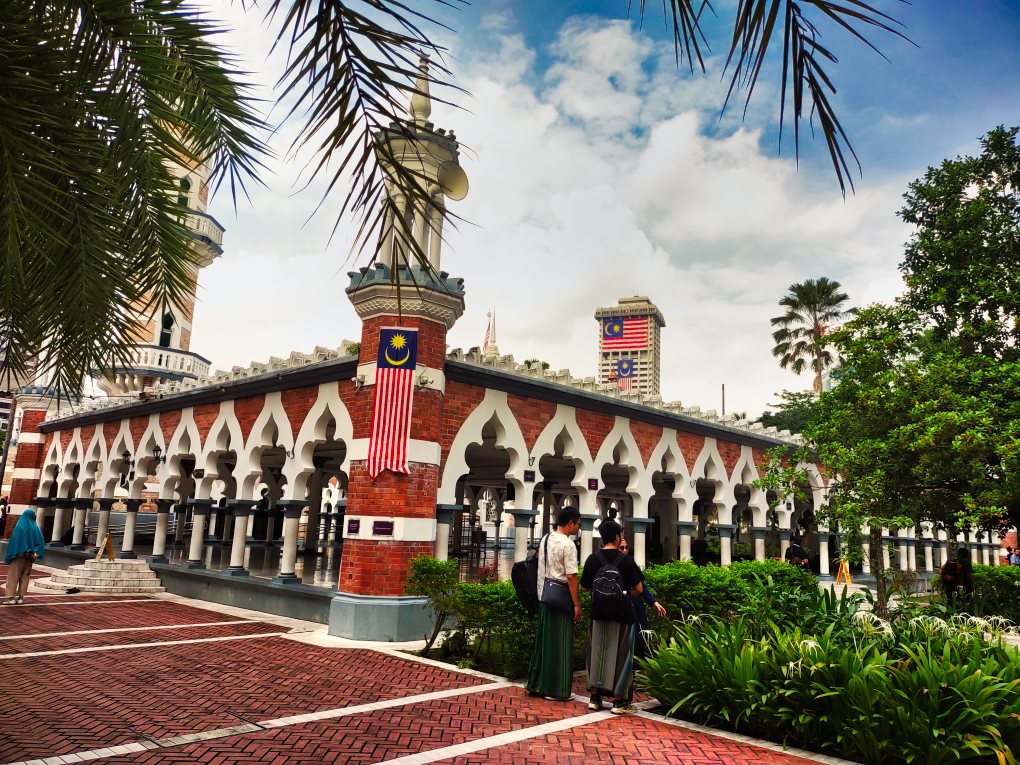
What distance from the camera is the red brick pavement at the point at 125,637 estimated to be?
8.82 m

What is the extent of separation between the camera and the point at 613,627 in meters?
6.51

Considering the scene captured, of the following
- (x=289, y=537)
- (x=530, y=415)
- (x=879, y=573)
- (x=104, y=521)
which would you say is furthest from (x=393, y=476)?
(x=104, y=521)

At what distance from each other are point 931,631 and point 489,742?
4.59 m

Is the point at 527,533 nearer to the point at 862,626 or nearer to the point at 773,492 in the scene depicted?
the point at 862,626

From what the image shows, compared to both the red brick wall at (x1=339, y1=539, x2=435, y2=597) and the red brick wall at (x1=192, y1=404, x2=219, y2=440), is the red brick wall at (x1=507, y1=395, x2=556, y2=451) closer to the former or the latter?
the red brick wall at (x1=339, y1=539, x2=435, y2=597)

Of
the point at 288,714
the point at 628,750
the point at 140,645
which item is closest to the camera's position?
the point at 628,750

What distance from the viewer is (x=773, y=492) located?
21.6 m

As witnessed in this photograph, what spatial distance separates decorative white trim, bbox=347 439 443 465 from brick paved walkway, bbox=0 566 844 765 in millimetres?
2813

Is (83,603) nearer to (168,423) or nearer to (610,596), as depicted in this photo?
(168,423)

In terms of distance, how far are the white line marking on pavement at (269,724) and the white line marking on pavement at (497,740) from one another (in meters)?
1.26

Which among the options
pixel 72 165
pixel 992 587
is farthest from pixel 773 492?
pixel 72 165

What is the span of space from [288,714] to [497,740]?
76.6 inches

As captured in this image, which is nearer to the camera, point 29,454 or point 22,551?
point 22,551

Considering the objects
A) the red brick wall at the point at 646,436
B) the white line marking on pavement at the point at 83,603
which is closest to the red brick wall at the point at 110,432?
the white line marking on pavement at the point at 83,603
